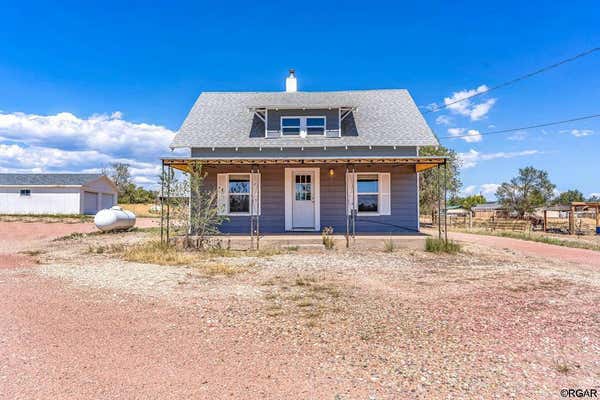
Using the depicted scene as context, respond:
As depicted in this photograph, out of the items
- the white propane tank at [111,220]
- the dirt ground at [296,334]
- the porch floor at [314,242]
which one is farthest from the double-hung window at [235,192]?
the white propane tank at [111,220]

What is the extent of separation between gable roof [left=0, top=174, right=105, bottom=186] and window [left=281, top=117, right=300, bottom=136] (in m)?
23.7

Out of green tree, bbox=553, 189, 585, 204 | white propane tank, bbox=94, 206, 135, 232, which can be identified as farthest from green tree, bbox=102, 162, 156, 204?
green tree, bbox=553, 189, 585, 204

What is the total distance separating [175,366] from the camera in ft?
10.1

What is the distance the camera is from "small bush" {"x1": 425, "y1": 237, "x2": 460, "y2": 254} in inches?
400

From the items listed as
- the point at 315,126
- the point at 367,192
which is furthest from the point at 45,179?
the point at 367,192

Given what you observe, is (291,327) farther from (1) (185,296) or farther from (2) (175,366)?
(1) (185,296)

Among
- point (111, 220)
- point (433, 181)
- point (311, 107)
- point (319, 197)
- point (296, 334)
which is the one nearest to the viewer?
point (296, 334)

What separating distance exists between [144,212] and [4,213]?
11.3 m

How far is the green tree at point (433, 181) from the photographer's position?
23205mm

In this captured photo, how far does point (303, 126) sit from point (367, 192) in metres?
3.63

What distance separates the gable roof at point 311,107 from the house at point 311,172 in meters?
0.05

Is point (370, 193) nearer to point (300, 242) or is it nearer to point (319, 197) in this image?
point (319, 197)

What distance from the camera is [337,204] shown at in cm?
1260

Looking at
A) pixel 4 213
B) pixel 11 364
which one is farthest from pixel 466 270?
pixel 4 213
